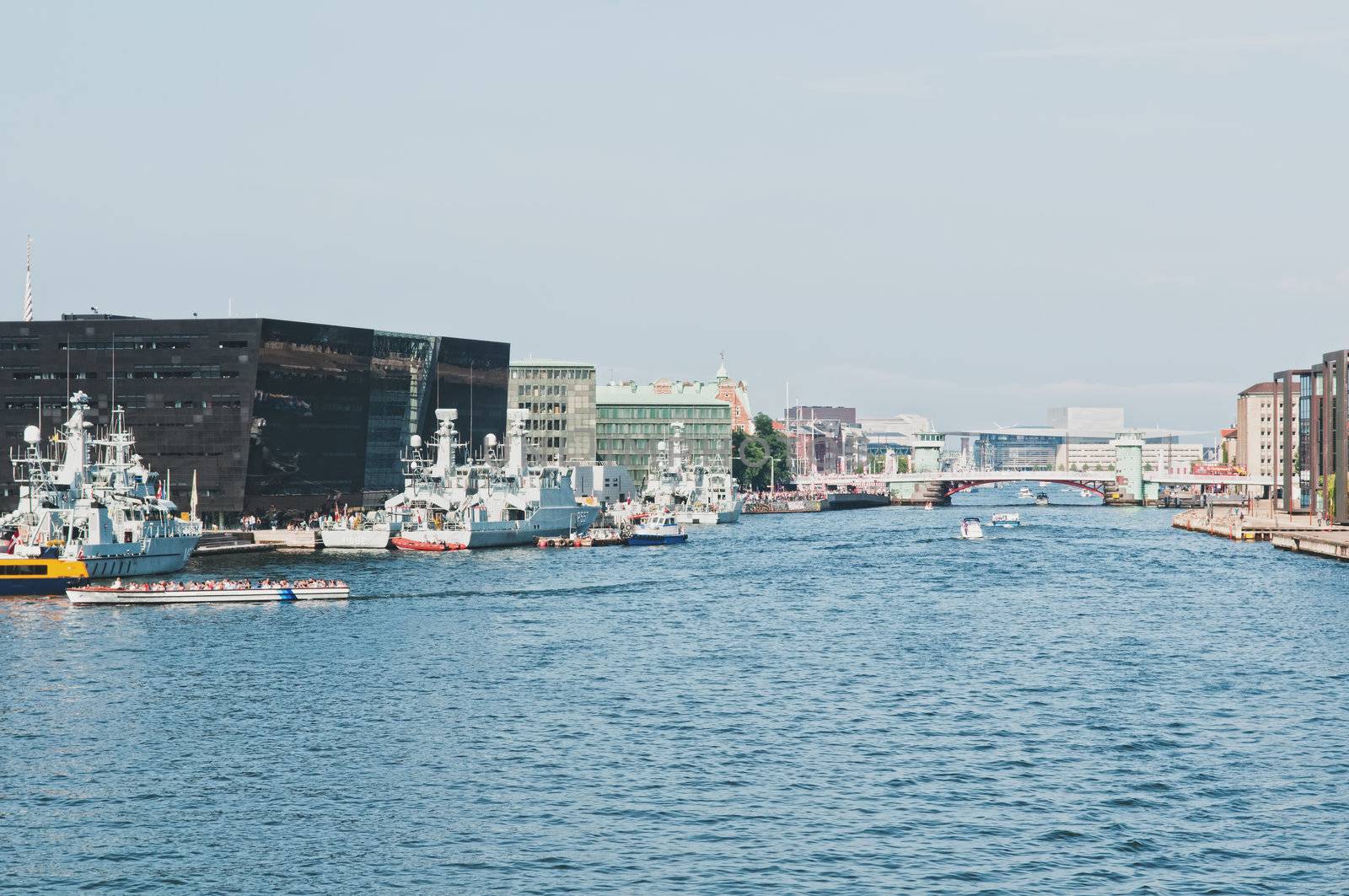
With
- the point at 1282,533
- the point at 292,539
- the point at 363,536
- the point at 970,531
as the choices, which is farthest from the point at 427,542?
the point at 1282,533

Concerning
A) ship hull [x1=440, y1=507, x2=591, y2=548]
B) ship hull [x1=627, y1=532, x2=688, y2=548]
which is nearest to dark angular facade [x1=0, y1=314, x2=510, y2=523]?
ship hull [x1=440, y1=507, x2=591, y2=548]

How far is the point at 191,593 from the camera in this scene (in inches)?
3775

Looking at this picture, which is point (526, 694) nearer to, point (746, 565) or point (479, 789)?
point (479, 789)

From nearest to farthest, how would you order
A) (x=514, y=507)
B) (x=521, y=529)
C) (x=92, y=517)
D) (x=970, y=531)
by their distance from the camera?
(x=92, y=517), (x=521, y=529), (x=514, y=507), (x=970, y=531)

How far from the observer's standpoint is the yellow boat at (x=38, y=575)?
3964 inches

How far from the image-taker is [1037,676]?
66062 mm

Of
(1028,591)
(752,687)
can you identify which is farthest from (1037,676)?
(1028,591)

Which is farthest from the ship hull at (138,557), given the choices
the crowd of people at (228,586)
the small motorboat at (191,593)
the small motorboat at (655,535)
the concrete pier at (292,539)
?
the small motorboat at (655,535)

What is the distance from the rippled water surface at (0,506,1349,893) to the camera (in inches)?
1497

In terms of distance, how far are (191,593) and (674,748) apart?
175ft

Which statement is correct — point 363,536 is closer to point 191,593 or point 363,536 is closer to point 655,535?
point 655,535

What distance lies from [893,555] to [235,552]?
199 ft

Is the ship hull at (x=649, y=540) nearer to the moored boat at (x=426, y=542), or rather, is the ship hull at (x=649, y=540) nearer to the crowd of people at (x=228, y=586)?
the moored boat at (x=426, y=542)

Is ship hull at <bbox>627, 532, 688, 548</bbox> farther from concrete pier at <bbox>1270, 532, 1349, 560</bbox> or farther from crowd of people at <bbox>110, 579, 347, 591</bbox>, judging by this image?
crowd of people at <bbox>110, 579, 347, 591</bbox>
